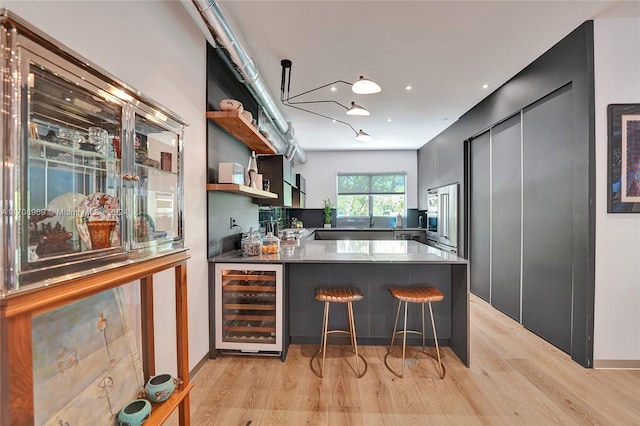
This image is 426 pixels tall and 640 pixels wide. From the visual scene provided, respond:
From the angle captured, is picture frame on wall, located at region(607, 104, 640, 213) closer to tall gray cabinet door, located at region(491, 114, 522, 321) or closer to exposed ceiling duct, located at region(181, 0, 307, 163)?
A: tall gray cabinet door, located at region(491, 114, 522, 321)

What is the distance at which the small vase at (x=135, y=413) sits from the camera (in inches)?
46.3

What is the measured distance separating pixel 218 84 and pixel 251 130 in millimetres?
511

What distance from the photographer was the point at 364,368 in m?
2.36

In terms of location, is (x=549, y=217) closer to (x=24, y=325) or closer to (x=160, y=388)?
(x=160, y=388)

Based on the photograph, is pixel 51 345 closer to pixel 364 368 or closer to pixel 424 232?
pixel 364 368

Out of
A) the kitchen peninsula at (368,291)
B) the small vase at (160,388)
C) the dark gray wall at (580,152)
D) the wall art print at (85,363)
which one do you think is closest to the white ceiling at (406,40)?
the dark gray wall at (580,152)

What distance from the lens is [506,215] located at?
362cm

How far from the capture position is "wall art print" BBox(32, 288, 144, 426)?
0.97 meters

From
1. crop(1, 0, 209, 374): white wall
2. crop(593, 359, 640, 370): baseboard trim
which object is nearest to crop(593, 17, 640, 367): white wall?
crop(593, 359, 640, 370): baseboard trim

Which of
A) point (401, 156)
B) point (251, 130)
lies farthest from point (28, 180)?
point (401, 156)

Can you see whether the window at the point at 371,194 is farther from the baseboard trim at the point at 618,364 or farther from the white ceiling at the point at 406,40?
the baseboard trim at the point at 618,364

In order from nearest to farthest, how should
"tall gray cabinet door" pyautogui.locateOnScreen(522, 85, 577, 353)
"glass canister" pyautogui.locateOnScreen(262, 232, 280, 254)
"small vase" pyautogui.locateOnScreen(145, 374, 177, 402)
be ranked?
"small vase" pyautogui.locateOnScreen(145, 374, 177, 402), "tall gray cabinet door" pyautogui.locateOnScreen(522, 85, 577, 353), "glass canister" pyautogui.locateOnScreen(262, 232, 280, 254)

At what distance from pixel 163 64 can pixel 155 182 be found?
3.19 ft

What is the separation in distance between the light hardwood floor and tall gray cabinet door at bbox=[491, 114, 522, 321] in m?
1.02
